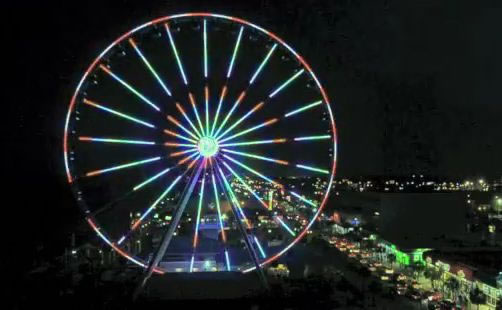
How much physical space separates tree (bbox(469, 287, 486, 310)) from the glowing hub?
1317 cm

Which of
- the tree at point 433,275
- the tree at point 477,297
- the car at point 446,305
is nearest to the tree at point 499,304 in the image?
the tree at point 477,297

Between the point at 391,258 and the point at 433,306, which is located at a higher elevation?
the point at 391,258

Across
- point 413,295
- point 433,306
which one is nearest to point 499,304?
point 433,306

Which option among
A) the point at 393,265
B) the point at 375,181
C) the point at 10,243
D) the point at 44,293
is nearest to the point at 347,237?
the point at 393,265

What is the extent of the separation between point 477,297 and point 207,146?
13498mm

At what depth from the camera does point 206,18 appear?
11.9m

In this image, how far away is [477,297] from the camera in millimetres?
20719

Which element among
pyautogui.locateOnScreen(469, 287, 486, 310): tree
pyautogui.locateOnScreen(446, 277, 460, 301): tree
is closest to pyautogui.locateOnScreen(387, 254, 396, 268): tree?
pyautogui.locateOnScreen(446, 277, 460, 301): tree

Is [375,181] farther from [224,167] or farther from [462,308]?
[224,167]

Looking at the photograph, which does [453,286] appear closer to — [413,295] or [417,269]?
[413,295]

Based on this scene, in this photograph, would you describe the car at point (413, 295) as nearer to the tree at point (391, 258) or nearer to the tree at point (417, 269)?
the tree at point (417, 269)

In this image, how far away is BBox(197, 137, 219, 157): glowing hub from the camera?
1199cm

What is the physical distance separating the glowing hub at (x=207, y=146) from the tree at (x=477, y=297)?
43.2 feet

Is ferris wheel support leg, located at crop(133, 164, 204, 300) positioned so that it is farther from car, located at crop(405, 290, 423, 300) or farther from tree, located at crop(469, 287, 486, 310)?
tree, located at crop(469, 287, 486, 310)
